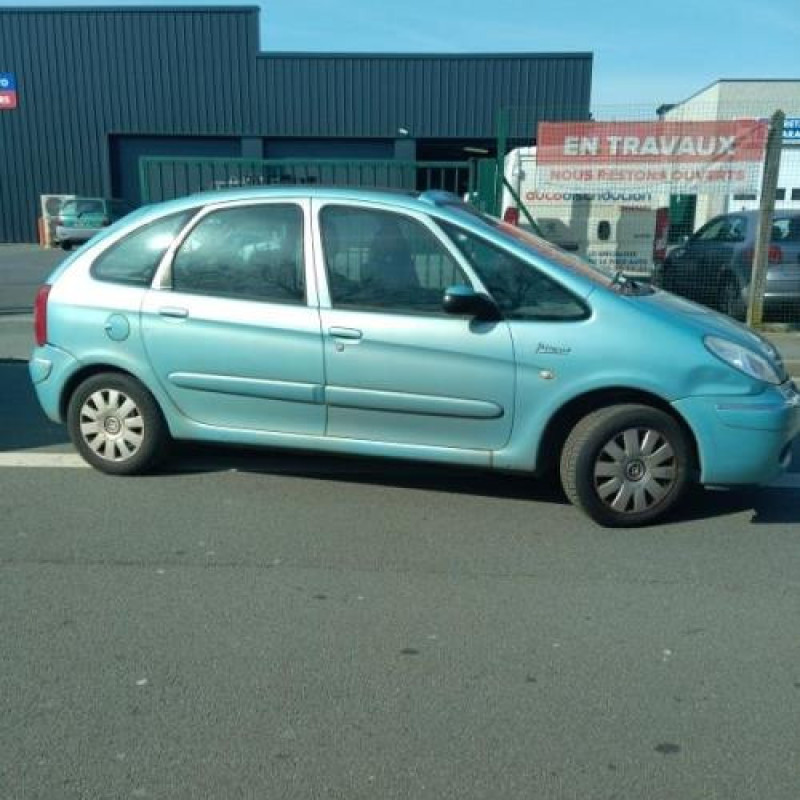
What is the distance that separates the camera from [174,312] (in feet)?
15.0

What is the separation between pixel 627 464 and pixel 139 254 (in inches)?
117

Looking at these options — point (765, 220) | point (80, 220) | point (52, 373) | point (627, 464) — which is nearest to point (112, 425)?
point (52, 373)

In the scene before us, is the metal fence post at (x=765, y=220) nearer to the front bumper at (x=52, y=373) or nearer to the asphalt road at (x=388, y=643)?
the asphalt road at (x=388, y=643)

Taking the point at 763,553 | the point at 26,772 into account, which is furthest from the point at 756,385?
the point at 26,772

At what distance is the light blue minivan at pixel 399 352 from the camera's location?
409 cm

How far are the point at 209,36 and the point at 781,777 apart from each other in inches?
1219

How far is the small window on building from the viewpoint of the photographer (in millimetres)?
4680

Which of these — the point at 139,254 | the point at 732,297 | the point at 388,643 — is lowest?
the point at 388,643

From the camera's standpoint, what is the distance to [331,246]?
447cm

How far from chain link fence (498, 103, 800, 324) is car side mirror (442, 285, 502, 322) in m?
6.69

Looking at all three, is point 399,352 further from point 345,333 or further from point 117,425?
point 117,425

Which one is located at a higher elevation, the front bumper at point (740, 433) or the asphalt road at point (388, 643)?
the front bumper at point (740, 433)

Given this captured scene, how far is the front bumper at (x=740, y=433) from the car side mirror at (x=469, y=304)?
1031mm

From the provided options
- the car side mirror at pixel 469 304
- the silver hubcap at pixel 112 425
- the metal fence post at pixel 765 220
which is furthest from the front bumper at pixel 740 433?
the metal fence post at pixel 765 220
